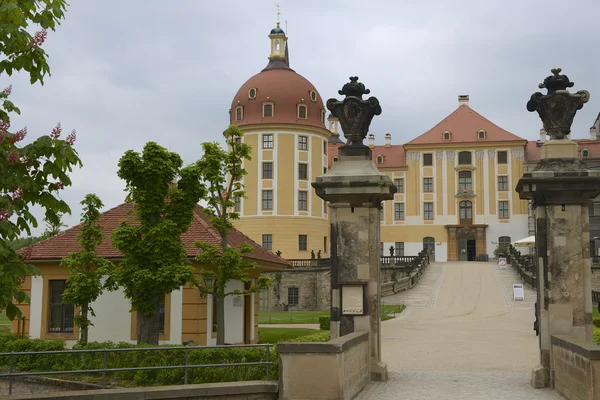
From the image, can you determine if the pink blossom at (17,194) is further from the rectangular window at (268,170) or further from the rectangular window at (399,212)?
the rectangular window at (399,212)

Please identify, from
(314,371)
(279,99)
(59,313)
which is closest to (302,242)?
(279,99)

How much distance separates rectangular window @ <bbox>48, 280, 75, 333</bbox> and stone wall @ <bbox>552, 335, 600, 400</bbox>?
1475 centimetres

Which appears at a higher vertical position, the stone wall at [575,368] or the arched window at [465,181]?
the arched window at [465,181]

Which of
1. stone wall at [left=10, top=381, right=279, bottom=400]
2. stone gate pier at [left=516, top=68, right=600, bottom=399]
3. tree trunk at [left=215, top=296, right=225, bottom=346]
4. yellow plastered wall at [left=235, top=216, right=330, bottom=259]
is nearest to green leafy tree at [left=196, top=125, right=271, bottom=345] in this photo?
tree trunk at [left=215, top=296, right=225, bottom=346]

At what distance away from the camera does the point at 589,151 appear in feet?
233

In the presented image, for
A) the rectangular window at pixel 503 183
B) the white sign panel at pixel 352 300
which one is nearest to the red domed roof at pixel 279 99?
the rectangular window at pixel 503 183

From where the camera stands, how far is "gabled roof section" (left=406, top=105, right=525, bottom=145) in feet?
228

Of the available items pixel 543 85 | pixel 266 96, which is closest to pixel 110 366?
pixel 543 85

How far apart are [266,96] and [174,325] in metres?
40.8

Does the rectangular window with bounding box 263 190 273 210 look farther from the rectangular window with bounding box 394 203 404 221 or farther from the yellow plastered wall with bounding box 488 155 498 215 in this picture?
the yellow plastered wall with bounding box 488 155 498 215

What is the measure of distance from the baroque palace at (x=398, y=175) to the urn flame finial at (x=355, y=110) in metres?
43.5

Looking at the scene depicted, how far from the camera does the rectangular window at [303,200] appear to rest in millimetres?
60375

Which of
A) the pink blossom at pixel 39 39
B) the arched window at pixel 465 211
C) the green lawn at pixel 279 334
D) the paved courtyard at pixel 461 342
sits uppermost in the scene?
the arched window at pixel 465 211

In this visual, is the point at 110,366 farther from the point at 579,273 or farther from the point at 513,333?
the point at 513,333
